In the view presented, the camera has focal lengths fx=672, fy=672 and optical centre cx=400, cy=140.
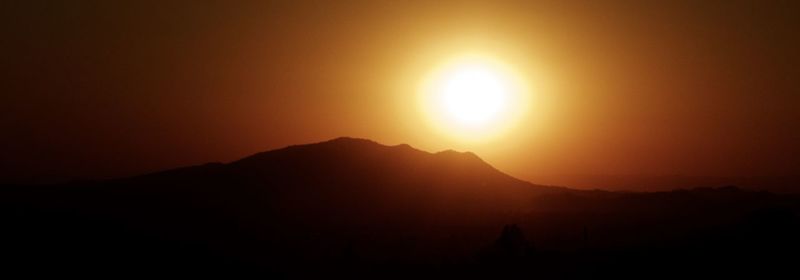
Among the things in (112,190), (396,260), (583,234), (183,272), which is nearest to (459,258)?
(396,260)

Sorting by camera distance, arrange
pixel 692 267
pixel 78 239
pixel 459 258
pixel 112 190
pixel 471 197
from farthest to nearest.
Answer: pixel 471 197 < pixel 112 190 < pixel 459 258 < pixel 692 267 < pixel 78 239

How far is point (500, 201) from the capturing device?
120750 millimetres

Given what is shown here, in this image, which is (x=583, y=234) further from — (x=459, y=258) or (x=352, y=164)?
(x=352, y=164)

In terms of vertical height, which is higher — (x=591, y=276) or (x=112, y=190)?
(x=112, y=190)

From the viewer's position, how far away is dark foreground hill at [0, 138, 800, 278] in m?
43.0

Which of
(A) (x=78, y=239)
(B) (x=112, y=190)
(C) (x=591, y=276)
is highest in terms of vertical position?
(B) (x=112, y=190)

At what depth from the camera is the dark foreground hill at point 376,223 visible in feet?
141

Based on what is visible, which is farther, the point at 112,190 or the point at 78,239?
the point at 112,190

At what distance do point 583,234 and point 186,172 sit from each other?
72133mm

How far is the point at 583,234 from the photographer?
88812mm

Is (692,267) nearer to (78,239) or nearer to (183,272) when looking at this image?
(183,272)

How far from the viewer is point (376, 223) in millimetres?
101375

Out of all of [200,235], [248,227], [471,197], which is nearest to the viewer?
[200,235]

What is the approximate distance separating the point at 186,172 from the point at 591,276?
8746cm
